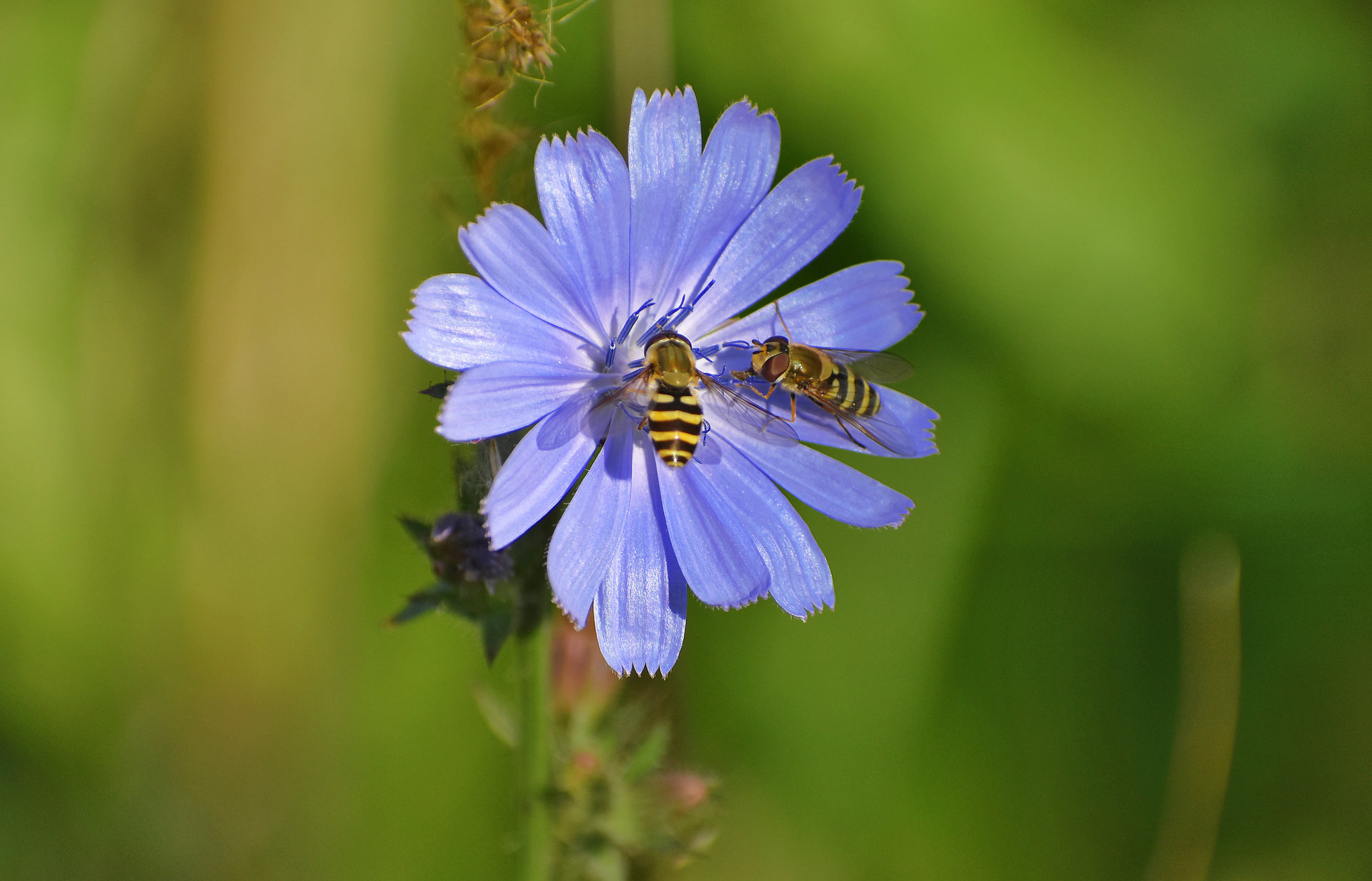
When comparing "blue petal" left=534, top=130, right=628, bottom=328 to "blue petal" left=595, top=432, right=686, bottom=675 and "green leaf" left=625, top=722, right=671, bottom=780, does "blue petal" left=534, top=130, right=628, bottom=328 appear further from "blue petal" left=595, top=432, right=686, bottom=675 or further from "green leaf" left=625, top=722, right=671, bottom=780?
"green leaf" left=625, top=722, right=671, bottom=780

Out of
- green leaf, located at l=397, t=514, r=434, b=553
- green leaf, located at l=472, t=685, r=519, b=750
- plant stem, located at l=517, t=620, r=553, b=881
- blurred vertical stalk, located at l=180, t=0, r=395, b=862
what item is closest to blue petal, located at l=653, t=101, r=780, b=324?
green leaf, located at l=397, t=514, r=434, b=553

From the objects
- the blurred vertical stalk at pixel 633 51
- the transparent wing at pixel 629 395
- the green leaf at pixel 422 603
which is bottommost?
the green leaf at pixel 422 603

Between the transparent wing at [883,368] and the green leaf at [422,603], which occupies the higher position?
the transparent wing at [883,368]

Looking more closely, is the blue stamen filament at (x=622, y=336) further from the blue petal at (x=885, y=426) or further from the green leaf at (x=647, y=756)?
the green leaf at (x=647, y=756)

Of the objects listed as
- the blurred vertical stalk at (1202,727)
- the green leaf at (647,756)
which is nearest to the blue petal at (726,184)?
the green leaf at (647,756)

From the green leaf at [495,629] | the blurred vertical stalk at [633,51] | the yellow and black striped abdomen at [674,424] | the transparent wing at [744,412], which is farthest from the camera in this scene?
the blurred vertical stalk at [633,51]
